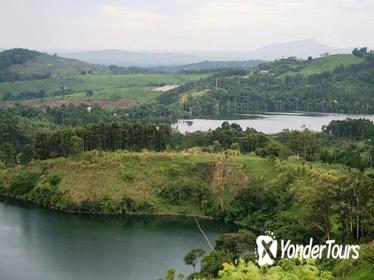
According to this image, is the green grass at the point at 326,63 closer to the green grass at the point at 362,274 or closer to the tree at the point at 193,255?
the tree at the point at 193,255

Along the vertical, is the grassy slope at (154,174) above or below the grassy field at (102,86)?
below

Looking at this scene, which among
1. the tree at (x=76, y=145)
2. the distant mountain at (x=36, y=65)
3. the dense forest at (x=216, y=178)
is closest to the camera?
the dense forest at (x=216, y=178)

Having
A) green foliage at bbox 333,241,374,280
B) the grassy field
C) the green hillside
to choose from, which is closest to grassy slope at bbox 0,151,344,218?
green foliage at bbox 333,241,374,280

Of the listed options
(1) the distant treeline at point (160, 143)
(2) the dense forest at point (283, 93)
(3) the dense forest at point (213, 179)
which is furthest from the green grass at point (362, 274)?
(2) the dense forest at point (283, 93)

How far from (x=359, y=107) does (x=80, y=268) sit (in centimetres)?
8987

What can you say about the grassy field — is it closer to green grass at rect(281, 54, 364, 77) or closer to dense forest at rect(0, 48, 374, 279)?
green grass at rect(281, 54, 364, 77)

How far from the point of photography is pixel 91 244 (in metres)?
41.5

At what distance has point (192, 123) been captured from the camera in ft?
345

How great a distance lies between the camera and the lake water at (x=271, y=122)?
9681cm

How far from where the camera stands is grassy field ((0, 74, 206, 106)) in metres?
128

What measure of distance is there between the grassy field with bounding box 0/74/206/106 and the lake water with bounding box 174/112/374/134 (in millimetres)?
24601

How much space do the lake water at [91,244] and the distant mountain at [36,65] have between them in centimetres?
11778

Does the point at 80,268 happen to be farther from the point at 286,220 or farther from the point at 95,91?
the point at 95,91

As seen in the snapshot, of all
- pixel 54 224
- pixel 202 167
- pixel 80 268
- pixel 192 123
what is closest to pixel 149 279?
pixel 80 268
